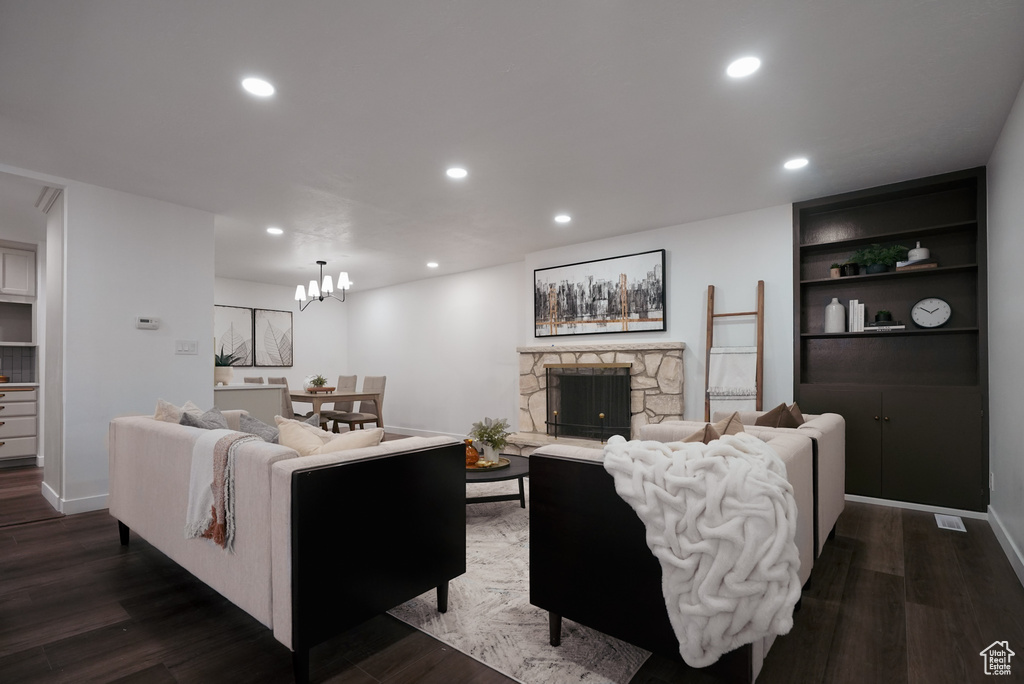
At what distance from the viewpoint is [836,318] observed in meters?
4.18

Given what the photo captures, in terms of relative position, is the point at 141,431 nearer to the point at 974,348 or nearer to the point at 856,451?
the point at 856,451

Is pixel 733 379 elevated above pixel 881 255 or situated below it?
below

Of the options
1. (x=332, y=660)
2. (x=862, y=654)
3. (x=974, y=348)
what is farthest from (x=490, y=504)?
(x=974, y=348)

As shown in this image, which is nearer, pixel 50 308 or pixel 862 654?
pixel 862 654

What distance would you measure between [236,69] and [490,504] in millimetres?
3233

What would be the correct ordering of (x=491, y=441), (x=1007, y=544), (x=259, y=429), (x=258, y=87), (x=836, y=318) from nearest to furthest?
1. (x=259, y=429)
2. (x=258, y=87)
3. (x=1007, y=544)
4. (x=491, y=441)
5. (x=836, y=318)

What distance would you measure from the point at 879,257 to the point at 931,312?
1.82ft

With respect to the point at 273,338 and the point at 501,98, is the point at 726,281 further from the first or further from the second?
the point at 273,338

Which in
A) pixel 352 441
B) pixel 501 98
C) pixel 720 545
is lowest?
pixel 720 545

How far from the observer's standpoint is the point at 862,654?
190 cm

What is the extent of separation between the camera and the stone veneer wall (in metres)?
5.00

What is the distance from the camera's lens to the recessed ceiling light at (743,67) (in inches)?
92.3

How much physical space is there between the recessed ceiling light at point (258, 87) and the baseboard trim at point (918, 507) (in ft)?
16.3

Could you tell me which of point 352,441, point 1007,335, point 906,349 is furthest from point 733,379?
point 352,441
